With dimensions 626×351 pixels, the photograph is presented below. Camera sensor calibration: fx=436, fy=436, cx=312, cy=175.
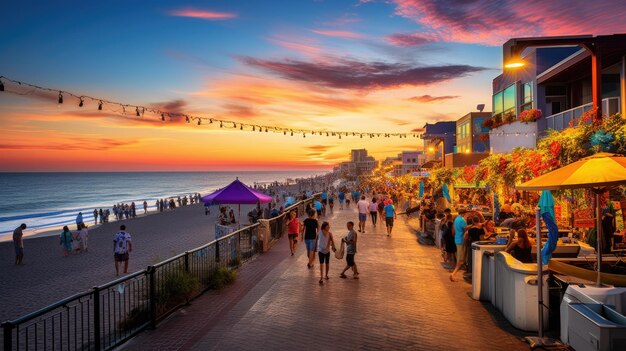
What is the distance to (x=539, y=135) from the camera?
774 inches

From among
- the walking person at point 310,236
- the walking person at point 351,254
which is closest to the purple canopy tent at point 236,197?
the walking person at point 310,236

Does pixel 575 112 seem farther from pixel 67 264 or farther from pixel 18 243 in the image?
pixel 18 243

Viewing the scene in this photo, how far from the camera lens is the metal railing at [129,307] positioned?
6746 millimetres

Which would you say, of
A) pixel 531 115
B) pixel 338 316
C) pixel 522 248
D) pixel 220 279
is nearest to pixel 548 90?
pixel 531 115

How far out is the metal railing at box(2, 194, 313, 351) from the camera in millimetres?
6746

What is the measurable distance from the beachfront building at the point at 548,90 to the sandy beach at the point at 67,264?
54.2 feet

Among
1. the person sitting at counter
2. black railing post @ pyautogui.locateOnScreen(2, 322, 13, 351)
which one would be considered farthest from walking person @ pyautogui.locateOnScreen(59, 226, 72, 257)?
the person sitting at counter

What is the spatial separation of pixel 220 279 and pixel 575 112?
46.4ft

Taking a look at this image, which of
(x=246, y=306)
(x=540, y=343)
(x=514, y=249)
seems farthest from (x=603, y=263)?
(x=246, y=306)

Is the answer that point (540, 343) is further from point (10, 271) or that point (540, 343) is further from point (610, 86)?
point (10, 271)

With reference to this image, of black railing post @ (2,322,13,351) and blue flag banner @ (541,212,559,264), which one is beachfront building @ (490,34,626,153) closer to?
blue flag banner @ (541,212,559,264)

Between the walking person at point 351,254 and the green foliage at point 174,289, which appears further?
the walking person at point 351,254

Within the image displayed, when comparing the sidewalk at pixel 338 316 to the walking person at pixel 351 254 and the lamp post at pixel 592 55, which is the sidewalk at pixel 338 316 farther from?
the lamp post at pixel 592 55

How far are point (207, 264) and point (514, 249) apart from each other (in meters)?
7.06
